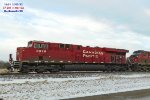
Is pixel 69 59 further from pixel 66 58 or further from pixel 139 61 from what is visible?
pixel 139 61

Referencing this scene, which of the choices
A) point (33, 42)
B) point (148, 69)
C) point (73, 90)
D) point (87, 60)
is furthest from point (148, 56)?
point (73, 90)

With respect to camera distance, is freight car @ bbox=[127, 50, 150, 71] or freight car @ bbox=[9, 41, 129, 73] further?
freight car @ bbox=[127, 50, 150, 71]

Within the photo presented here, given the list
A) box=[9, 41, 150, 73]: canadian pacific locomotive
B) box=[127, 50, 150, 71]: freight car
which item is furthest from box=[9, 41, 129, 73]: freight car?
box=[127, 50, 150, 71]: freight car

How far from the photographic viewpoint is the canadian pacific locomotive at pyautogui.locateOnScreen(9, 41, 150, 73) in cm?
3316

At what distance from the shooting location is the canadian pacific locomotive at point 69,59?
33156 millimetres

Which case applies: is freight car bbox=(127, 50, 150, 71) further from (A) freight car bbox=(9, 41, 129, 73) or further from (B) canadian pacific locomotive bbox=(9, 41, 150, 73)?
(A) freight car bbox=(9, 41, 129, 73)

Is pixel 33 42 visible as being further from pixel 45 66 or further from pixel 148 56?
pixel 148 56

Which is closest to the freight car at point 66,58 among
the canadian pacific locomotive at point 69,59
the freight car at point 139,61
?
the canadian pacific locomotive at point 69,59

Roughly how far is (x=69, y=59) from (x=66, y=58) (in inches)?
20.0

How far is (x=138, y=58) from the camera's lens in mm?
48969

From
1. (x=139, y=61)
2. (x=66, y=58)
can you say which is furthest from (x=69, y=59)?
(x=139, y=61)

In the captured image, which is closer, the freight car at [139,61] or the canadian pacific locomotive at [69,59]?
the canadian pacific locomotive at [69,59]

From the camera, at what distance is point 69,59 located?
37625 mm

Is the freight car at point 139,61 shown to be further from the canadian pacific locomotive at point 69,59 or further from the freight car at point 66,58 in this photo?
the freight car at point 66,58
